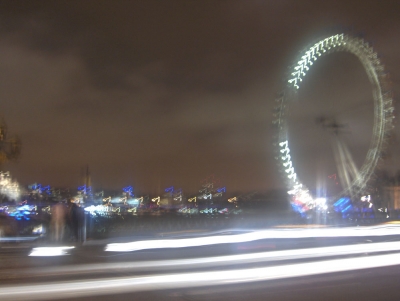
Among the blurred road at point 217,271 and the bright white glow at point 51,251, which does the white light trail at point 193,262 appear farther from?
the bright white glow at point 51,251

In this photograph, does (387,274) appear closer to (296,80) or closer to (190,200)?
(296,80)

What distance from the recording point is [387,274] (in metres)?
10.0

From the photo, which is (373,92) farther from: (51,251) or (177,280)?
(177,280)

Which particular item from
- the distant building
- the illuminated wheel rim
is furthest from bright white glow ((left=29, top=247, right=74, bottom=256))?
the distant building

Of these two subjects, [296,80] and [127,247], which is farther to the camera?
[296,80]

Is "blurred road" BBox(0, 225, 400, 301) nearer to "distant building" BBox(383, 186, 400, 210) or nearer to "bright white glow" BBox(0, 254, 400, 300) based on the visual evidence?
"bright white glow" BBox(0, 254, 400, 300)

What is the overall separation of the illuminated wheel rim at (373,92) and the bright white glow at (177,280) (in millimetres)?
19102

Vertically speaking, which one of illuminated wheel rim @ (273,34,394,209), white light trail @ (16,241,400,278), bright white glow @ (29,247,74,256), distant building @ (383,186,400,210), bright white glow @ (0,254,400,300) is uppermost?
illuminated wheel rim @ (273,34,394,209)

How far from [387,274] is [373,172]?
20.6m

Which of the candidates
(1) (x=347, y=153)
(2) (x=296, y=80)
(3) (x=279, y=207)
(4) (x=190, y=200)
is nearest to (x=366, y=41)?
(2) (x=296, y=80)

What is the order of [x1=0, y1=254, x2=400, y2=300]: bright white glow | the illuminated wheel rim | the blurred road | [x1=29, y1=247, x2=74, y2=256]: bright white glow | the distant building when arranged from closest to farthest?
[x1=0, y1=254, x2=400, y2=300]: bright white glow < the blurred road < [x1=29, y1=247, x2=74, y2=256]: bright white glow < the illuminated wheel rim < the distant building

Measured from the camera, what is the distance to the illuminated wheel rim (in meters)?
29.2

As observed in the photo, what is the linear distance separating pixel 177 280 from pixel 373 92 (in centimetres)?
2360

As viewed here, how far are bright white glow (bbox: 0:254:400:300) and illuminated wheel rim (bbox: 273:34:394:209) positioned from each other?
19.1 metres
